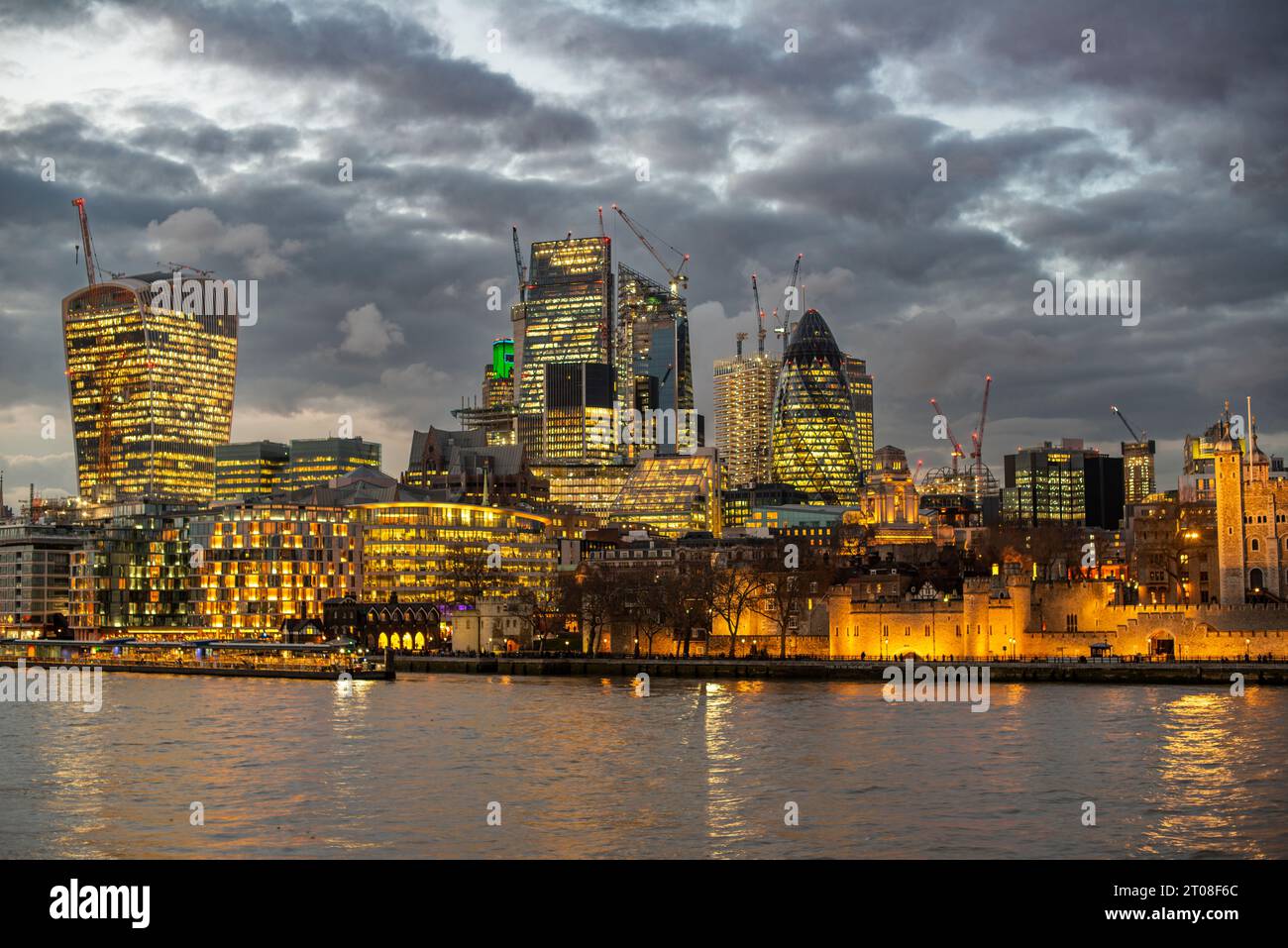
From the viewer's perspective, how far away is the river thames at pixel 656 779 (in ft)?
117

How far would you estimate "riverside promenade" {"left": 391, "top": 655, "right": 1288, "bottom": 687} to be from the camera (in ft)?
287

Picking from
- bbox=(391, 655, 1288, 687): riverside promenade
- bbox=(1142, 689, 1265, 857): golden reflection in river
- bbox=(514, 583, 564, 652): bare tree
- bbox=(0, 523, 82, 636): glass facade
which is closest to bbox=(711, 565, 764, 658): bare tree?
bbox=(391, 655, 1288, 687): riverside promenade

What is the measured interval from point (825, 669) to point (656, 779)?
171ft

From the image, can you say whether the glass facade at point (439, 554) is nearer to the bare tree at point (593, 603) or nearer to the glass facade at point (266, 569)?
the glass facade at point (266, 569)

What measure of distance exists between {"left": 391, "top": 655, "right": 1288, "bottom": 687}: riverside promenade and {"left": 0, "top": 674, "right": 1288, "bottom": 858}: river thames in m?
10.7

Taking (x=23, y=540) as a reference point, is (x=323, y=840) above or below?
below

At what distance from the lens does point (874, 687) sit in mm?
88125

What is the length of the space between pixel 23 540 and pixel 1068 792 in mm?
143424

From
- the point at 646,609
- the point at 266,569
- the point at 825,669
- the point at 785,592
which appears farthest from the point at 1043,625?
the point at 266,569

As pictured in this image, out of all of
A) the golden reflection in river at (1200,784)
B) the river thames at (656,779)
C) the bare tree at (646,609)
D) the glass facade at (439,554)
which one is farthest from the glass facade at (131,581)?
the golden reflection in river at (1200,784)
